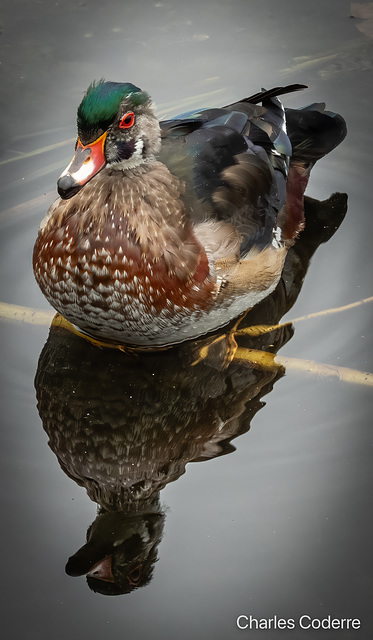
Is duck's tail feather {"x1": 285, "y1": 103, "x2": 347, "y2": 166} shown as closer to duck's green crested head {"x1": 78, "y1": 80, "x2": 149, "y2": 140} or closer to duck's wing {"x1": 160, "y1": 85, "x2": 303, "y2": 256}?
duck's wing {"x1": 160, "y1": 85, "x2": 303, "y2": 256}

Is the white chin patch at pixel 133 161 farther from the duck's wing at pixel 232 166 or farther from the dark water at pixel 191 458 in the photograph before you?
the dark water at pixel 191 458

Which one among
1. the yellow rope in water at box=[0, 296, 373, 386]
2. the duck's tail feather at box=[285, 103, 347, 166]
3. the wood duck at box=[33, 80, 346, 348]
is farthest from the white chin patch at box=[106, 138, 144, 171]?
the duck's tail feather at box=[285, 103, 347, 166]

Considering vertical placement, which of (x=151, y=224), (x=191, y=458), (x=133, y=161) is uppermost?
(x=133, y=161)

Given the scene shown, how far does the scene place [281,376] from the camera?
369cm

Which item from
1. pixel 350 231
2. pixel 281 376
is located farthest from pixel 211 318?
pixel 350 231

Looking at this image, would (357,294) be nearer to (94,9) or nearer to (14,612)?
(14,612)

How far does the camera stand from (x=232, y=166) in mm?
3613

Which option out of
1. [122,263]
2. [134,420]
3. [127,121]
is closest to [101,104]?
[127,121]

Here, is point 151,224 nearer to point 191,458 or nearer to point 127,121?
point 127,121

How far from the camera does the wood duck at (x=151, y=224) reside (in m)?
3.23

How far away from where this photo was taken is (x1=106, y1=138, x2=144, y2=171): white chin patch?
330 cm

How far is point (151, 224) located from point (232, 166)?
1.80 ft

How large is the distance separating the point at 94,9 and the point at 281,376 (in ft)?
12.4

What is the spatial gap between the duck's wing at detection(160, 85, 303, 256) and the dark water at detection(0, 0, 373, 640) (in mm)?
531
